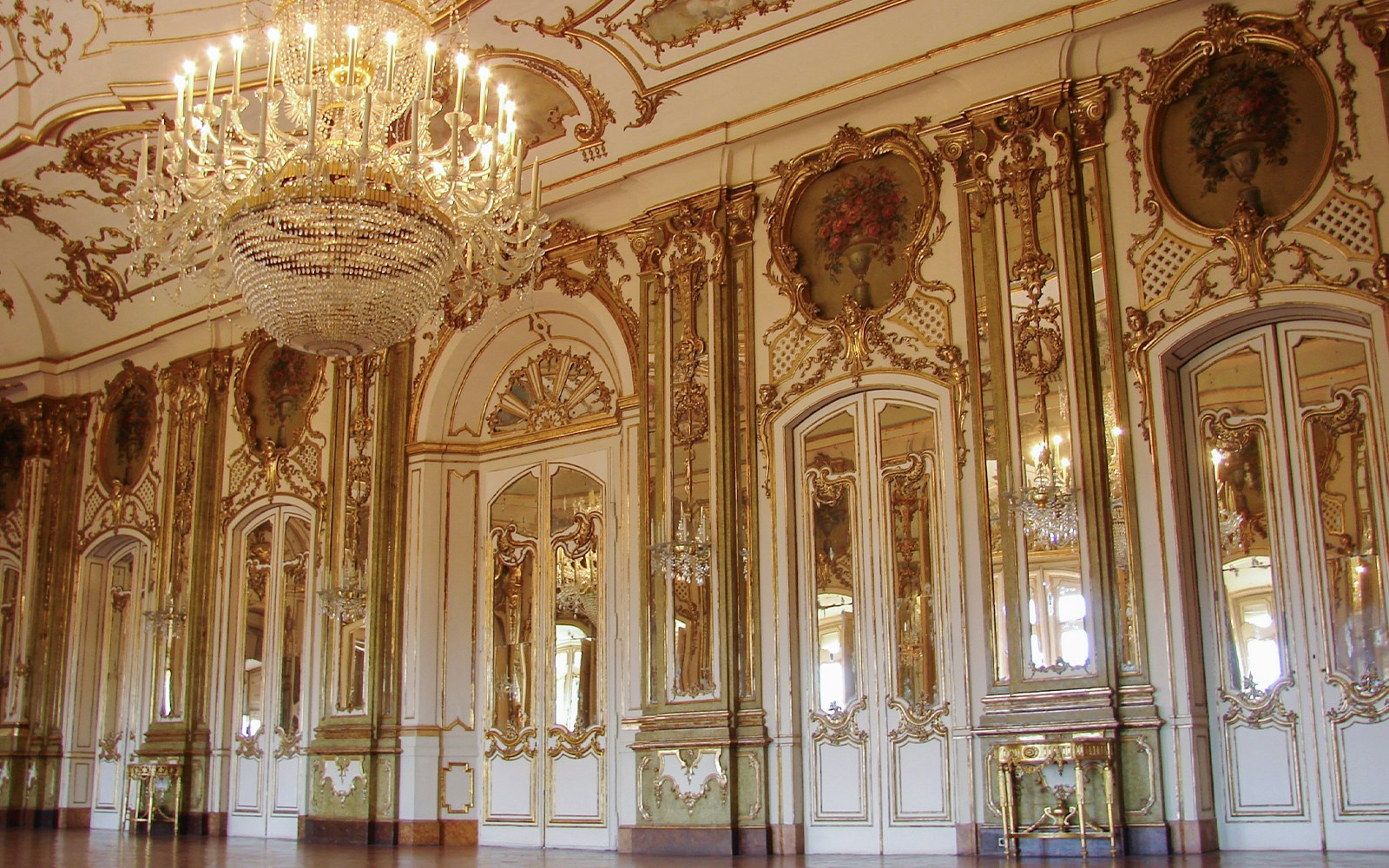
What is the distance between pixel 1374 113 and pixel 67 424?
11.7m

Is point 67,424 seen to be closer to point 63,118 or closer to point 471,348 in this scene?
point 63,118

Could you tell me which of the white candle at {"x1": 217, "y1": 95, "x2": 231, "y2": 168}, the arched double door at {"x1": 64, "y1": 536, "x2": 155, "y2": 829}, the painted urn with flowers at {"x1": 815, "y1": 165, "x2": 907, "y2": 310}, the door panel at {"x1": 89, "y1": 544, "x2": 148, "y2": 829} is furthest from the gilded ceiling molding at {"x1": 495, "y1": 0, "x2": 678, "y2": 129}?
the door panel at {"x1": 89, "y1": 544, "x2": 148, "y2": 829}

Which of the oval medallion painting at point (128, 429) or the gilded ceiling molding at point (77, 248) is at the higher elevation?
the gilded ceiling molding at point (77, 248)

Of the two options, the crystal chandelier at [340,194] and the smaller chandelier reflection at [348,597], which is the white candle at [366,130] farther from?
the smaller chandelier reflection at [348,597]

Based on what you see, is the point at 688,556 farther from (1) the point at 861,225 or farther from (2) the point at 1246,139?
(2) the point at 1246,139

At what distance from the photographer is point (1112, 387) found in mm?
7484

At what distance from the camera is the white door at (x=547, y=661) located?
31.9ft

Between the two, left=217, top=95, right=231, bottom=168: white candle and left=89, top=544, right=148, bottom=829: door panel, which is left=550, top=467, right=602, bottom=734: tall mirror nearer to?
left=217, top=95, right=231, bottom=168: white candle

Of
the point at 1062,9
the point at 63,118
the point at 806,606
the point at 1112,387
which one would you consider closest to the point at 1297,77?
the point at 1062,9

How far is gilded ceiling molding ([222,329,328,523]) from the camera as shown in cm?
1139

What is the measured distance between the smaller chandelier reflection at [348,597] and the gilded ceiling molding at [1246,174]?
6.00 metres

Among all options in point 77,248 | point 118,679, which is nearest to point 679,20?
point 77,248

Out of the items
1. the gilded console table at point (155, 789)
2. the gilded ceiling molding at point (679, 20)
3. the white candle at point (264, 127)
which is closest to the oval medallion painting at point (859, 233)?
the gilded ceiling molding at point (679, 20)

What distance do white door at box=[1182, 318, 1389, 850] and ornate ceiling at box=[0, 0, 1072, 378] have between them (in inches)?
89.4
